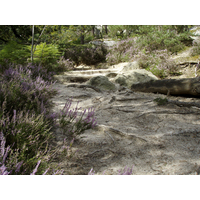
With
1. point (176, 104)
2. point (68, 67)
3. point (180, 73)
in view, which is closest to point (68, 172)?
point (176, 104)

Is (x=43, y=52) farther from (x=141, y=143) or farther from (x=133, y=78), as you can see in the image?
(x=141, y=143)

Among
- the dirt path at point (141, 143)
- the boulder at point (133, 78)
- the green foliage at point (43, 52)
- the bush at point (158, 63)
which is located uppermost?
the green foliage at point (43, 52)

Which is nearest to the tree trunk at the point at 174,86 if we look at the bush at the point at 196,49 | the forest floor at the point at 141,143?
the forest floor at the point at 141,143

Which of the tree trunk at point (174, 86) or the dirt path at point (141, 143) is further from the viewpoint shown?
the tree trunk at point (174, 86)

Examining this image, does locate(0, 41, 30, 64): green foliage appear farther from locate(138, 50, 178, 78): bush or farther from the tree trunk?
locate(138, 50, 178, 78): bush

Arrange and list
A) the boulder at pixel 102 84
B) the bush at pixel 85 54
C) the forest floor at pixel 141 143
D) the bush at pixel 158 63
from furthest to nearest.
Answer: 1. the bush at pixel 85 54
2. the bush at pixel 158 63
3. the boulder at pixel 102 84
4. the forest floor at pixel 141 143

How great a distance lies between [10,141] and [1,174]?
1.62ft

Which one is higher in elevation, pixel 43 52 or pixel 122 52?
pixel 122 52

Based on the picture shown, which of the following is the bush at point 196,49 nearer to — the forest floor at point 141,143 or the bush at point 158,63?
the bush at point 158,63

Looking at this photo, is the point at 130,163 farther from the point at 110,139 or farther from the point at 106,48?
the point at 106,48

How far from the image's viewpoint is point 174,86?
4.71 meters

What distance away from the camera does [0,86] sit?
243cm

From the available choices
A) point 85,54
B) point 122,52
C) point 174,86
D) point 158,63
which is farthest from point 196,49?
point 85,54

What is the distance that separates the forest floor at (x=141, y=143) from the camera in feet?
5.67
